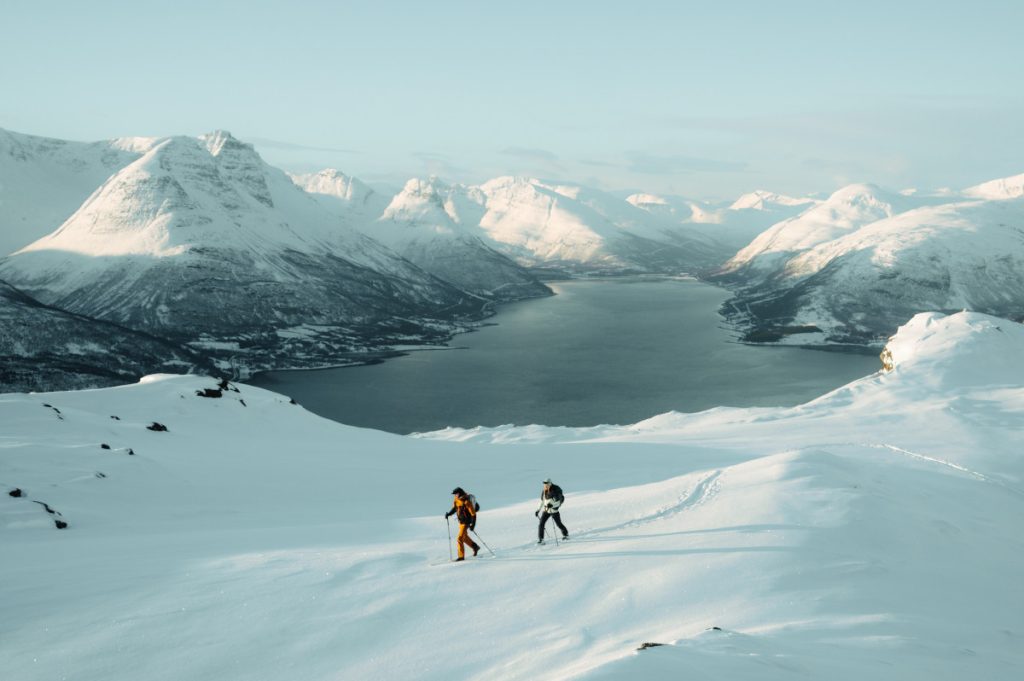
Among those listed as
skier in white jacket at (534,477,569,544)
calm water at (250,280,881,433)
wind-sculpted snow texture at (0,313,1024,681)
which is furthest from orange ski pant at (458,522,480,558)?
calm water at (250,280,881,433)

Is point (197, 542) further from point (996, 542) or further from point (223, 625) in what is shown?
point (996, 542)

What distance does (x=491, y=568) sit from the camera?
17.3m

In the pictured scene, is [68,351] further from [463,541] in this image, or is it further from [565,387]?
[463,541]

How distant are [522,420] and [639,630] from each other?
11563 centimetres

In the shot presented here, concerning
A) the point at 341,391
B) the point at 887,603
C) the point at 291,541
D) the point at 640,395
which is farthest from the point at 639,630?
the point at 341,391

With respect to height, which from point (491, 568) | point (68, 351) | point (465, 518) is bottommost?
point (491, 568)

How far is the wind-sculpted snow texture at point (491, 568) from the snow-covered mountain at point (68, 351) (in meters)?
121

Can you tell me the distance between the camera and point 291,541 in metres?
22.1

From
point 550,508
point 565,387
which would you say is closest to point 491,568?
point 550,508

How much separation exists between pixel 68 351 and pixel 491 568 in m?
177

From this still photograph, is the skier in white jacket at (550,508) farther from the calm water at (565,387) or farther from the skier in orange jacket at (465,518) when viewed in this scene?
the calm water at (565,387)

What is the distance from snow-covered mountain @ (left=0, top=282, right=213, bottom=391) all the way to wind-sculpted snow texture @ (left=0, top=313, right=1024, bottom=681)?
121 meters

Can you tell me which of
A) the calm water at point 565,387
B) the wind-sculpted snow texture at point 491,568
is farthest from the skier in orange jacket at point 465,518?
the calm water at point 565,387

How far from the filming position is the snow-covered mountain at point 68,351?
13788cm
